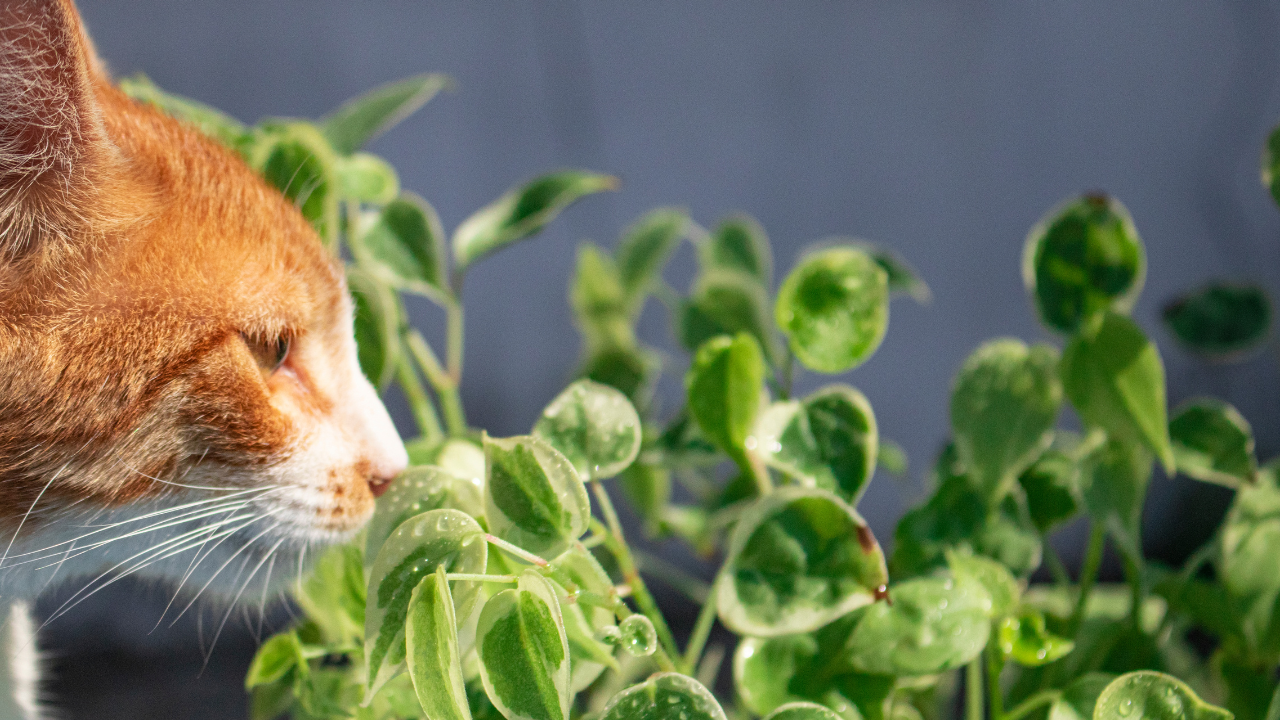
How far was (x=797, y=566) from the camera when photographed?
14.5 inches

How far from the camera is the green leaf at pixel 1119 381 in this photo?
424 mm

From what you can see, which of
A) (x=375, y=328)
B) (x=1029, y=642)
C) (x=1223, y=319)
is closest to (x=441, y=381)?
(x=375, y=328)

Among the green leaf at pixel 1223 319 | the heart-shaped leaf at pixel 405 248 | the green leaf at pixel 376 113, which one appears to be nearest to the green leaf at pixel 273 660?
the heart-shaped leaf at pixel 405 248

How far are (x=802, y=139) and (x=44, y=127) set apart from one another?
1.10 m

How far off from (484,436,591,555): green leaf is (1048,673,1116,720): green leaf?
0.25 m

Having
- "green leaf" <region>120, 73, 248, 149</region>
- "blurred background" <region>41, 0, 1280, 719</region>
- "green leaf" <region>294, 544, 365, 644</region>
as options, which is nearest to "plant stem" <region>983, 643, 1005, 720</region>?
"green leaf" <region>294, 544, 365, 644</region>

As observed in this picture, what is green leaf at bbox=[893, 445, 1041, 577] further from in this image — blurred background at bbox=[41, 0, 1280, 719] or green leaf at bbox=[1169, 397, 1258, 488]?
blurred background at bbox=[41, 0, 1280, 719]

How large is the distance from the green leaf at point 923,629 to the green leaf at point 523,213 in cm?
33

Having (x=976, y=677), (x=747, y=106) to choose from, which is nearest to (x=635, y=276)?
(x=976, y=677)

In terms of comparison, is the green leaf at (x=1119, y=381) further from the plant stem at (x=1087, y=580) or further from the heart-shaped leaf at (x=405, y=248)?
the heart-shaped leaf at (x=405, y=248)

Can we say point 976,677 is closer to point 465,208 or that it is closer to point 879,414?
point 879,414

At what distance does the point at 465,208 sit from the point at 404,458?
94 centimetres

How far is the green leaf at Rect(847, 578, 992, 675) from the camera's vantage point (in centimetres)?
38

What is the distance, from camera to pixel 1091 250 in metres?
0.48
